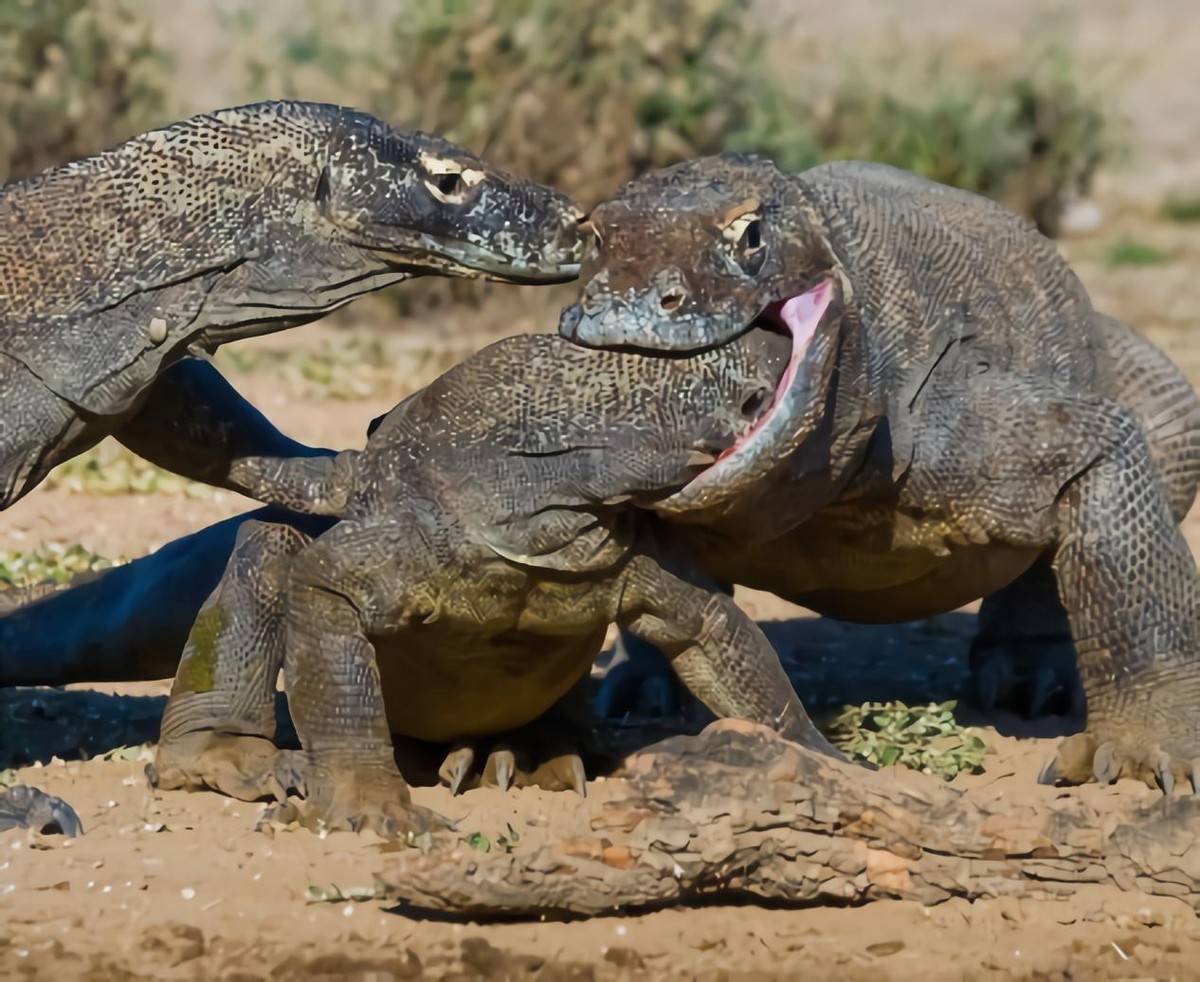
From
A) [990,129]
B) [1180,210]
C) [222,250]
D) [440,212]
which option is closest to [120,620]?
[222,250]

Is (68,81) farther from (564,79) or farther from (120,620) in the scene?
(120,620)

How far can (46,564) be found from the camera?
8.13 m

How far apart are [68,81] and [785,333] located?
856 centimetres

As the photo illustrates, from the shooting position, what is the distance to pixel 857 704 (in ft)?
22.9

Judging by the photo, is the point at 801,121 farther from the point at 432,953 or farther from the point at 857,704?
the point at 432,953

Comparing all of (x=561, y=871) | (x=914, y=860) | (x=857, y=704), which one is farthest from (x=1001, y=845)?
(x=857, y=704)

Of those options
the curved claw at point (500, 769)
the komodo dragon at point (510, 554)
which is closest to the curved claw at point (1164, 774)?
the komodo dragon at point (510, 554)

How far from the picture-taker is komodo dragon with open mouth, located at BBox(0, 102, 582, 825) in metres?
5.59

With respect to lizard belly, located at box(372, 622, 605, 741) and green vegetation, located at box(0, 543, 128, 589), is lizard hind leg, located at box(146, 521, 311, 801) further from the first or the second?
green vegetation, located at box(0, 543, 128, 589)

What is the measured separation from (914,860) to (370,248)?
178 cm

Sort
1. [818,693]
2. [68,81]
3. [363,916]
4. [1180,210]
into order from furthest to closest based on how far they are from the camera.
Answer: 1. [1180,210]
2. [68,81]
3. [818,693]
4. [363,916]

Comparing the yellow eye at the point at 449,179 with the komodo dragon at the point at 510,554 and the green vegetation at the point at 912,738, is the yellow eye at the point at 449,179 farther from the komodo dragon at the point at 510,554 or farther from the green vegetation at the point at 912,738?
the green vegetation at the point at 912,738

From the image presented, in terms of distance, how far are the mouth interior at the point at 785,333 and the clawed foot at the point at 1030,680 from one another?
6.16 feet

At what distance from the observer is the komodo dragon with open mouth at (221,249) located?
5.59m
